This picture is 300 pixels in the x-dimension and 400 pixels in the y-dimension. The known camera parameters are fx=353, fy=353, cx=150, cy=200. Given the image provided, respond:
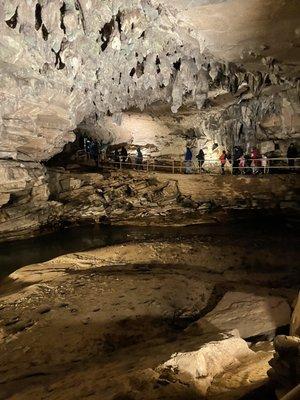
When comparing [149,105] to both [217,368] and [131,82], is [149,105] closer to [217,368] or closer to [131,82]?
[131,82]

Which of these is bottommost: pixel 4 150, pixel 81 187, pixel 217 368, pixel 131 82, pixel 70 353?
pixel 70 353

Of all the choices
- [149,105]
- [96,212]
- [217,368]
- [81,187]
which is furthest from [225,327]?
[149,105]

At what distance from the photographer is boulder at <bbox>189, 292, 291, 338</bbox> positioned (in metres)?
5.61

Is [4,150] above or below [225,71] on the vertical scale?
below

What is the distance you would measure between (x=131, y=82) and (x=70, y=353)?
916 cm

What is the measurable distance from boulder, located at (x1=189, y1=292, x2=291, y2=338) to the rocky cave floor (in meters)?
0.03

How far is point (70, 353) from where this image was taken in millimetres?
5586

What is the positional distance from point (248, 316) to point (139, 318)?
195 cm

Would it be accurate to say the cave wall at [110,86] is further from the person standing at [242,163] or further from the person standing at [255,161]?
the person standing at [242,163]

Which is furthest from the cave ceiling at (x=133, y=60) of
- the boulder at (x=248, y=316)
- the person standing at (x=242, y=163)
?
the boulder at (x=248, y=316)

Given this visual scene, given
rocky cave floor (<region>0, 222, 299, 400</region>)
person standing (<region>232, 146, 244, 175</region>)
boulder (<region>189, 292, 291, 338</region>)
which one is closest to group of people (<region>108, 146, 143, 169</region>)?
person standing (<region>232, 146, 244, 175</region>)

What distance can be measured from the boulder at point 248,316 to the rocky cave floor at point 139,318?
0.03 meters

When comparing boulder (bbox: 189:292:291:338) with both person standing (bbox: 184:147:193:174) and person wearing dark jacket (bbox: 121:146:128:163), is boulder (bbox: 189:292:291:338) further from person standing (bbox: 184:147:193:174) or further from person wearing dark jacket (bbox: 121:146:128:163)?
person wearing dark jacket (bbox: 121:146:128:163)

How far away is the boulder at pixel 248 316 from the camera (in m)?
5.61
